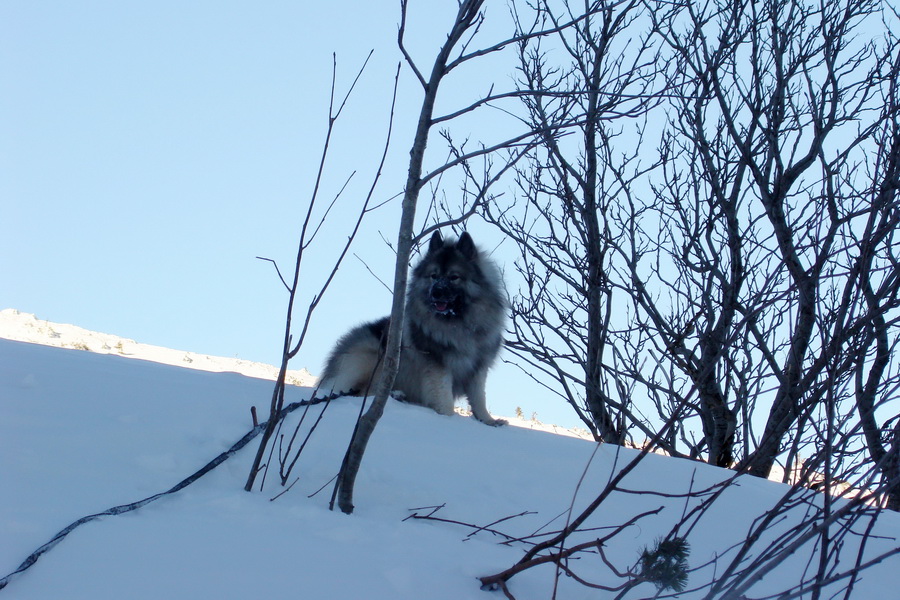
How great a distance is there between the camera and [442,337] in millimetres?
6277

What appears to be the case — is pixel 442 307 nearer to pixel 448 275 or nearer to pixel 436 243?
pixel 448 275

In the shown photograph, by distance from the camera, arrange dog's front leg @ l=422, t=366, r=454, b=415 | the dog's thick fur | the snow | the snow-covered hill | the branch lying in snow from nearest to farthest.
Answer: the branch lying in snow < the snow < dog's front leg @ l=422, t=366, r=454, b=415 < the dog's thick fur < the snow-covered hill

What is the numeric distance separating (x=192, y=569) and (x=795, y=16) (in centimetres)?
820

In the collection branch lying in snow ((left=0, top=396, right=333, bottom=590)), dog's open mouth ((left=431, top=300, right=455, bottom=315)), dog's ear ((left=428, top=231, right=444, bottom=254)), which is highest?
dog's ear ((left=428, top=231, right=444, bottom=254))

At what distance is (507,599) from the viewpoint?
227cm

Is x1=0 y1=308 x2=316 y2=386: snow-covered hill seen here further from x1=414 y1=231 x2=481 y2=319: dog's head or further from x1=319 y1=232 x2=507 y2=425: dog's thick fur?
x1=414 y1=231 x2=481 y2=319: dog's head

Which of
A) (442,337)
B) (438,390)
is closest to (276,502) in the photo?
(438,390)

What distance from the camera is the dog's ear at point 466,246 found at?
6.54 meters

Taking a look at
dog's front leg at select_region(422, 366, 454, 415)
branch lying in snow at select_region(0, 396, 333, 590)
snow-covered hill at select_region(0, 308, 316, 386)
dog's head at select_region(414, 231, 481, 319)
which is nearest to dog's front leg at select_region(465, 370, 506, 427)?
dog's front leg at select_region(422, 366, 454, 415)

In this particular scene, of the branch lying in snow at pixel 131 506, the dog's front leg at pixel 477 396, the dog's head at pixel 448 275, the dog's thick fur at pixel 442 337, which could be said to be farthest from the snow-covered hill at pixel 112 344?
the branch lying in snow at pixel 131 506

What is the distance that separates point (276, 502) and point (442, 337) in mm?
3567

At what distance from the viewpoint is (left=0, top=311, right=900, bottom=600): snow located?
2131mm

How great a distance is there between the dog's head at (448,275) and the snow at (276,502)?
1.98 m

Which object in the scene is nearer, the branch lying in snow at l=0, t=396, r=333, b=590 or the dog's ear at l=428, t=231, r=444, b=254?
the branch lying in snow at l=0, t=396, r=333, b=590
